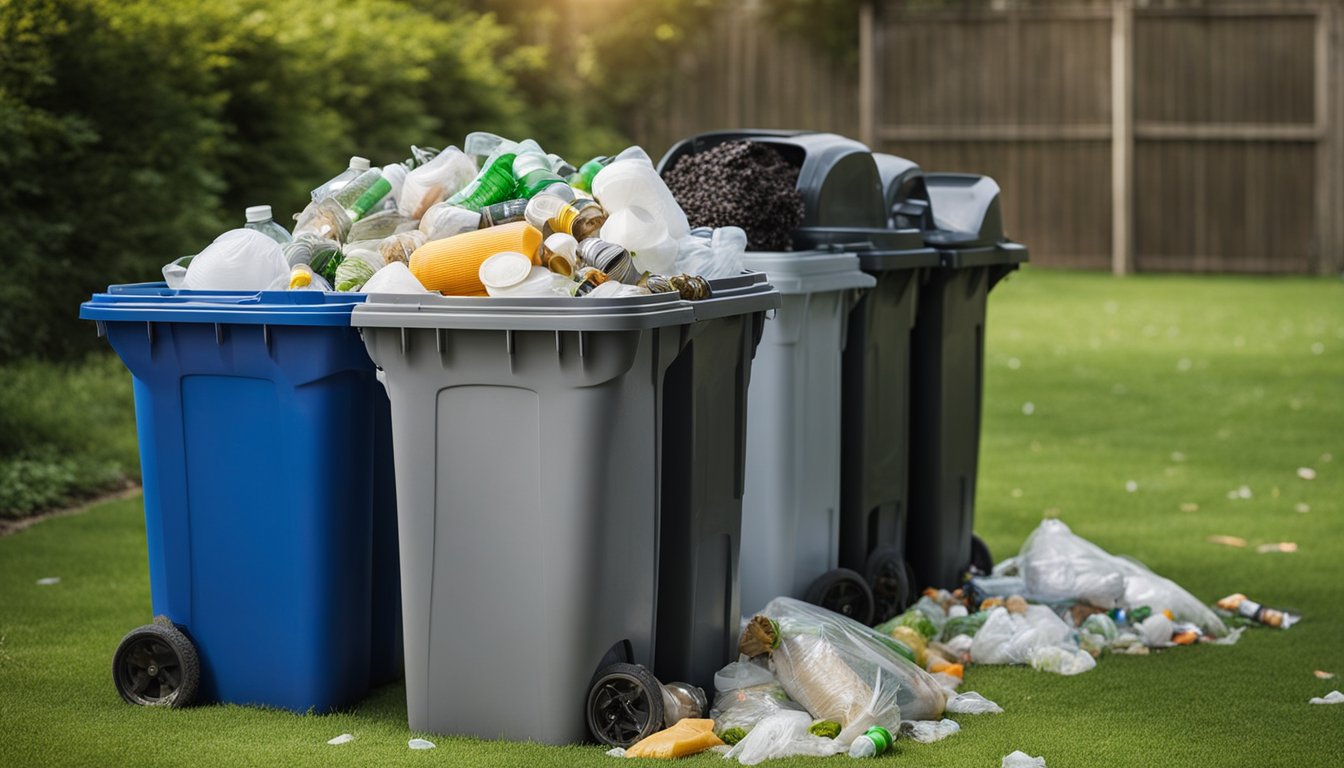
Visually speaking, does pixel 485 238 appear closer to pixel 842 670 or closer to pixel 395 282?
pixel 395 282

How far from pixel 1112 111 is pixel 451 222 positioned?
525 inches

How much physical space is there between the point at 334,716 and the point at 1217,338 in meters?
8.96

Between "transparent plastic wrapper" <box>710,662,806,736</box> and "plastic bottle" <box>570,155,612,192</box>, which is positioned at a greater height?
"plastic bottle" <box>570,155,612,192</box>

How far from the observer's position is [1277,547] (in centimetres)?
571

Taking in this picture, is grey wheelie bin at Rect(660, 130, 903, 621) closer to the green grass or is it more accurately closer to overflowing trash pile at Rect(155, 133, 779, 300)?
overflowing trash pile at Rect(155, 133, 779, 300)

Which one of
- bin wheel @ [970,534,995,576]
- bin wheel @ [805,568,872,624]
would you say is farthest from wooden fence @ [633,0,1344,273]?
bin wheel @ [805,568,872,624]

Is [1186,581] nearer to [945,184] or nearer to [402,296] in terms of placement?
[945,184]

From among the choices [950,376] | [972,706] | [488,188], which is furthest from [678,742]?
[950,376]

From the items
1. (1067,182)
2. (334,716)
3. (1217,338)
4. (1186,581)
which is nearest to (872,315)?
(1186,581)

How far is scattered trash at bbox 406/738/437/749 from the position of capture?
342 centimetres

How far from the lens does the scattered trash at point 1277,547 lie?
5.67m

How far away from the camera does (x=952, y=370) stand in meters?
5.12

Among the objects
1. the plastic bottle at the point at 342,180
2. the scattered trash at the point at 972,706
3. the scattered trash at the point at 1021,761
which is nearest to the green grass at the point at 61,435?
the plastic bottle at the point at 342,180

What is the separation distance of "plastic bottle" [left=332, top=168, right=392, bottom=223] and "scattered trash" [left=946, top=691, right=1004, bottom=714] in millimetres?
1860
